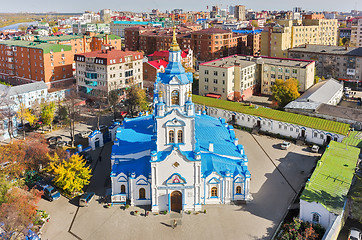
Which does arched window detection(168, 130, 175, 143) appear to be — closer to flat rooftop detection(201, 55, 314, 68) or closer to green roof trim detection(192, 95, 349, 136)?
green roof trim detection(192, 95, 349, 136)

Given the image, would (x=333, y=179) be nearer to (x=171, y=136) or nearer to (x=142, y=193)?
(x=171, y=136)

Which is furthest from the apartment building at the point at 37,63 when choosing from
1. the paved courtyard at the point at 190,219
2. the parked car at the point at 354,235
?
the parked car at the point at 354,235

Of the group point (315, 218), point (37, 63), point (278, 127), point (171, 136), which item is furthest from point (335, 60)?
point (37, 63)

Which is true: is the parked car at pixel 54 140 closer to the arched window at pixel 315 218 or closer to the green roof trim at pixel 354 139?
the arched window at pixel 315 218

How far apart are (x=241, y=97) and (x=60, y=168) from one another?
43.6 m

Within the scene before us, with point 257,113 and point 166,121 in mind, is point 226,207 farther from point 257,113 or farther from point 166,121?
point 257,113

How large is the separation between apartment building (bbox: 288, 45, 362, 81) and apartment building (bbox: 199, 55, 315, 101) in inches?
461

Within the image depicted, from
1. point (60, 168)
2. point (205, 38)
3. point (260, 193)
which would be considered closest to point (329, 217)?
point (260, 193)

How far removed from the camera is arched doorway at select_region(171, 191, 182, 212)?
33875 millimetres

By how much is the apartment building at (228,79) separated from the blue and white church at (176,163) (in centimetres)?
2979

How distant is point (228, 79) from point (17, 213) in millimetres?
48354

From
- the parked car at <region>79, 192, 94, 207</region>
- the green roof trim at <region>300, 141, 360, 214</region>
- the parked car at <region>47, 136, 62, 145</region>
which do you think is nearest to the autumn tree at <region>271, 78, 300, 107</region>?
the green roof trim at <region>300, 141, 360, 214</region>

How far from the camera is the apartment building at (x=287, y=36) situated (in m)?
84.1

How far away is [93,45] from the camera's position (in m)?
102
